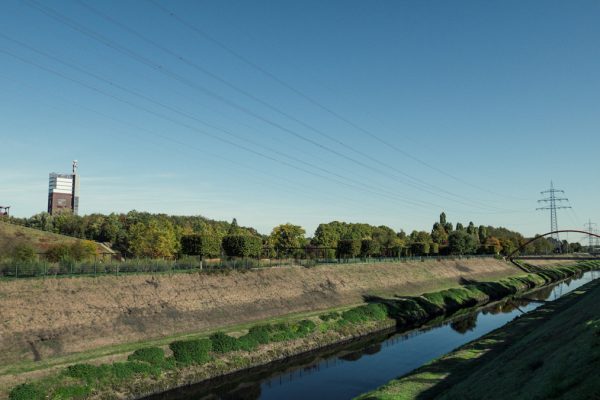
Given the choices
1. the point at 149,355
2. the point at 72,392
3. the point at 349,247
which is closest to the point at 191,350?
the point at 149,355

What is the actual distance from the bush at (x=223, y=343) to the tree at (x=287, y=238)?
298 feet

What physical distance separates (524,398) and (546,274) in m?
127

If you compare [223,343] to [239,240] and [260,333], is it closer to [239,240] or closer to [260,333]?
[260,333]

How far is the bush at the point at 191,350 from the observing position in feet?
117

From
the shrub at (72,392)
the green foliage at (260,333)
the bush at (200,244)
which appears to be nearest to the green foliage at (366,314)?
the green foliage at (260,333)

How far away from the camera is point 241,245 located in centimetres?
6869

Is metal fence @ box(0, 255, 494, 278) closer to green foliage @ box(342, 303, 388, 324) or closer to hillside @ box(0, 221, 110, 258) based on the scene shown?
green foliage @ box(342, 303, 388, 324)

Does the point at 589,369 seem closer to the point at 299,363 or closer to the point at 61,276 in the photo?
the point at 299,363

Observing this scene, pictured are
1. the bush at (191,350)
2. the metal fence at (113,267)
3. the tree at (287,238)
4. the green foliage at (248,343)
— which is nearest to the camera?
the bush at (191,350)

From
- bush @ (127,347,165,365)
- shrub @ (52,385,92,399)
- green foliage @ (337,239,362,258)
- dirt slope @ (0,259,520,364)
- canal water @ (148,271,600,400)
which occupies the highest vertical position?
green foliage @ (337,239,362,258)

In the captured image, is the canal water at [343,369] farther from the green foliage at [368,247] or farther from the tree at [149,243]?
the tree at [149,243]

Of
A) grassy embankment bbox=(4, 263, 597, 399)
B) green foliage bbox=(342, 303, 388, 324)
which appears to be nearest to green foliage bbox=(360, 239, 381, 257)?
grassy embankment bbox=(4, 263, 597, 399)

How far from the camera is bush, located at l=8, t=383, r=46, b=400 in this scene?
2634cm

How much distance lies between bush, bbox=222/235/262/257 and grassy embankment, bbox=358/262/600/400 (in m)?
38.0
